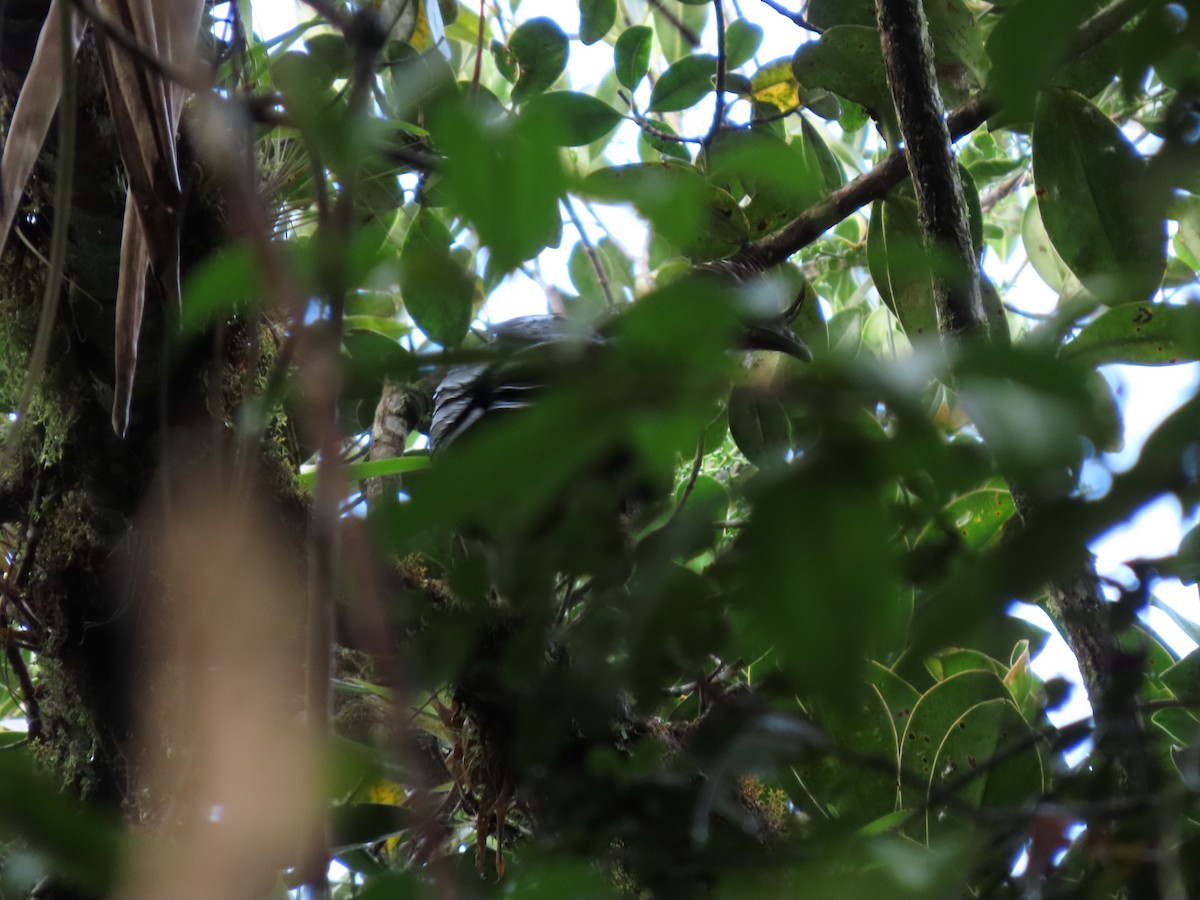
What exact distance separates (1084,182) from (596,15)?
82 cm

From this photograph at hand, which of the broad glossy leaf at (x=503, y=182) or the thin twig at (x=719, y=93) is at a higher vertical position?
the thin twig at (x=719, y=93)

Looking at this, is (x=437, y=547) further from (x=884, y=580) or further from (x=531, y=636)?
(x=884, y=580)

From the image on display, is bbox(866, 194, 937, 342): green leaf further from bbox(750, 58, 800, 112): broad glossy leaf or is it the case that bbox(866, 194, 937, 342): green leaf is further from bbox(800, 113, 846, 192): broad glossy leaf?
bbox(750, 58, 800, 112): broad glossy leaf

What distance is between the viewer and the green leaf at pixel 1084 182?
0.89 meters

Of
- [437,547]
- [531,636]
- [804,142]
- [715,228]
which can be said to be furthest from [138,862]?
[804,142]

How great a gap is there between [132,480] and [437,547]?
369mm

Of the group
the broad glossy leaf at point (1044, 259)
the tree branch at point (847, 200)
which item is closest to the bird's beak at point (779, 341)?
the tree branch at point (847, 200)

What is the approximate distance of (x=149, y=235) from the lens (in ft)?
2.56

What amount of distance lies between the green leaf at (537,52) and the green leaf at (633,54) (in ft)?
0.28

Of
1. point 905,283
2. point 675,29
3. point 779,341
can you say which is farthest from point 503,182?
point 675,29

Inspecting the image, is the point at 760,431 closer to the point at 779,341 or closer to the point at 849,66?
the point at 779,341

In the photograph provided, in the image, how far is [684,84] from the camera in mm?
1403

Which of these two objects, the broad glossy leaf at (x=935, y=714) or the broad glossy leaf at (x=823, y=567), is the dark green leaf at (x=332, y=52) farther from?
the broad glossy leaf at (x=823, y=567)

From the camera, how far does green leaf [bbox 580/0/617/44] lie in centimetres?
143
